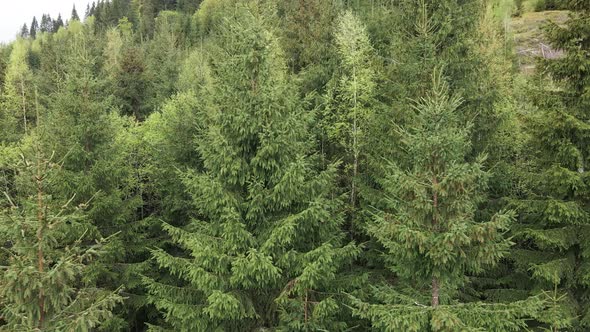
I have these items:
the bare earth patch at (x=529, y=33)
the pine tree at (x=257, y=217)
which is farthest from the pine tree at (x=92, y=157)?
the bare earth patch at (x=529, y=33)

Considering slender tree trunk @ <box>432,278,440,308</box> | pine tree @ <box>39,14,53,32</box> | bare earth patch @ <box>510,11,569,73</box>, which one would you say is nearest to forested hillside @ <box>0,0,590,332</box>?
slender tree trunk @ <box>432,278,440,308</box>

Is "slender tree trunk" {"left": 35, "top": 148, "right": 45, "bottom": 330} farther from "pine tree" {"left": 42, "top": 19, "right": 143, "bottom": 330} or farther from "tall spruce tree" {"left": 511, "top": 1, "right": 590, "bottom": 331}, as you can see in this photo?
"tall spruce tree" {"left": 511, "top": 1, "right": 590, "bottom": 331}

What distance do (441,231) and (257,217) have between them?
15.3 feet

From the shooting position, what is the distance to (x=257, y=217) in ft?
34.8

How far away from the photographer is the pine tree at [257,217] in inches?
392

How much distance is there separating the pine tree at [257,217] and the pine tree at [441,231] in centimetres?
200

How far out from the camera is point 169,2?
118 meters

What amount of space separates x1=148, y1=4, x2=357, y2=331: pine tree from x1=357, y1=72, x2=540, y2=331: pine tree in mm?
1997

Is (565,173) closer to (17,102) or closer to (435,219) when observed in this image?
(435,219)

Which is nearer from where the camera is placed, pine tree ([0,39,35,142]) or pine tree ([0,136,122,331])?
pine tree ([0,136,122,331])

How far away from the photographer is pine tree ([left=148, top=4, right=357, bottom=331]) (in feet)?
32.7

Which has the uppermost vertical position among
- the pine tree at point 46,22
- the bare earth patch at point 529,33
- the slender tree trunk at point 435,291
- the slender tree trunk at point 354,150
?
the pine tree at point 46,22

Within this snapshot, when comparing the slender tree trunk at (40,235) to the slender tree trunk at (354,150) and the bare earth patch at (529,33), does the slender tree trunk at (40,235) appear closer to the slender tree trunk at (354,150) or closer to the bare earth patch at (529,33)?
the slender tree trunk at (354,150)

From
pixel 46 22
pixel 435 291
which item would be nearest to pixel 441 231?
pixel 435 291
